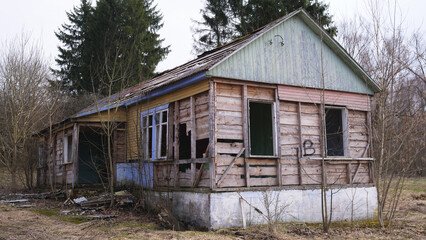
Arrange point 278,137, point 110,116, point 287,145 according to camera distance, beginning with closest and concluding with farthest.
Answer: point 278,137, point 287,145, point 110,116

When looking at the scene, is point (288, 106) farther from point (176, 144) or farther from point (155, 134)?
point (155, 134)

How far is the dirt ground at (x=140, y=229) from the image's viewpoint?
9125mm

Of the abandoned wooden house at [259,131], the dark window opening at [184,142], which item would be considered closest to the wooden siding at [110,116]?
the abandoned wooden house at [259,131]

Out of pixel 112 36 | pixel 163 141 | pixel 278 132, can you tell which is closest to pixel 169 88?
pixel 163 141

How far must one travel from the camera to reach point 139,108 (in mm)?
14711

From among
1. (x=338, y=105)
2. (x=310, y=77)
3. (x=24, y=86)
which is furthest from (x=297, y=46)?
(x=24, y=86)

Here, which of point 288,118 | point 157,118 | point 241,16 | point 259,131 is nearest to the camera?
point 288,118

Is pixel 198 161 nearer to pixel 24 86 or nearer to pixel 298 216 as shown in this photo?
pixel 298 216

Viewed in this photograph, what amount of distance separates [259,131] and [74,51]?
82.8 ft

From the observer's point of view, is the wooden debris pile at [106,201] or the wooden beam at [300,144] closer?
the wooden beam at [300,144]

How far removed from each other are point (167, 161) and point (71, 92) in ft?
81.2

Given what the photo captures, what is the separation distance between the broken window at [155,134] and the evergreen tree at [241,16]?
14.8 metres

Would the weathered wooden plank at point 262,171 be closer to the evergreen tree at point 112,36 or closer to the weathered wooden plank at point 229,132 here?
the weathered wooden plank at point 229,132

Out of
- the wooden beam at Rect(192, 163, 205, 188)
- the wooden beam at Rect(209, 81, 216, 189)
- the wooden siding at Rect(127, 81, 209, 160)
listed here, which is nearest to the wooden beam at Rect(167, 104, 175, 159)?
the wooden siding at Rect(127, 81, 209, 160)
